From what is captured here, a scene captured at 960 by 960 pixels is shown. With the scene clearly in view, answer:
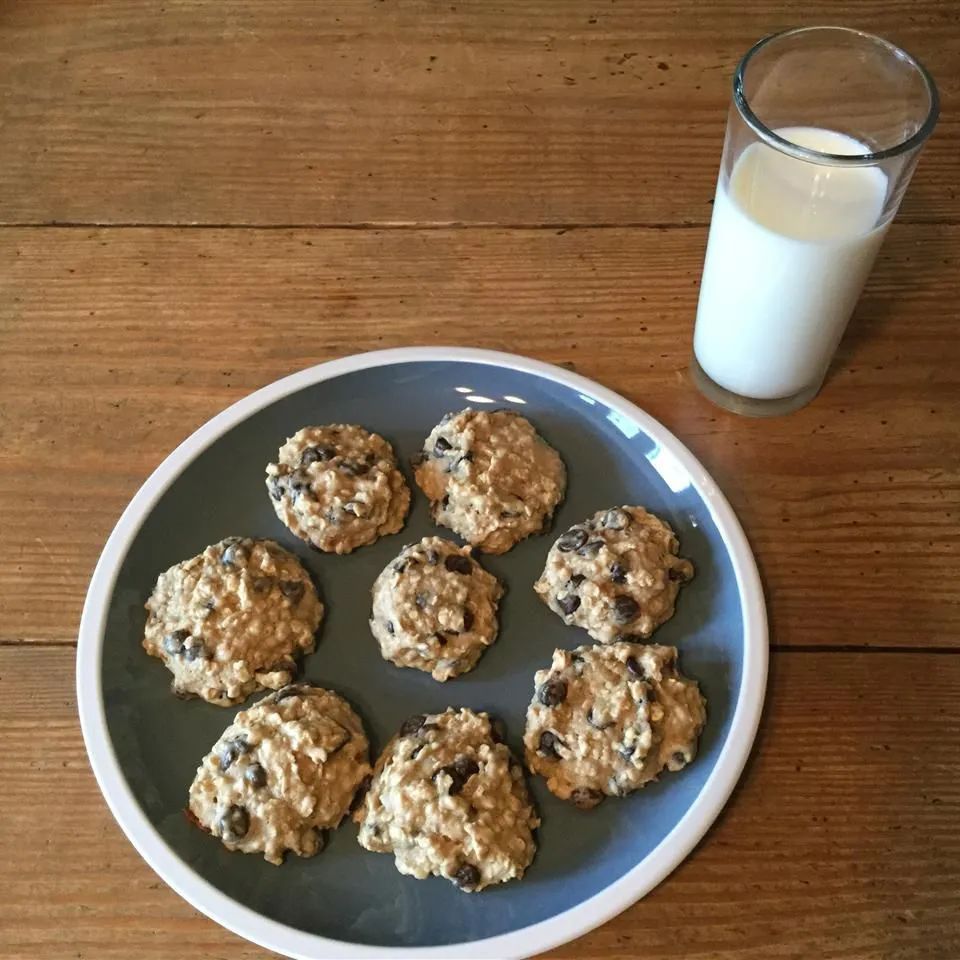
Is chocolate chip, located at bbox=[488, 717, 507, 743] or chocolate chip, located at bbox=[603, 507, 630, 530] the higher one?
chocolate chip, located at bbox=[603, 507, 630, 530]

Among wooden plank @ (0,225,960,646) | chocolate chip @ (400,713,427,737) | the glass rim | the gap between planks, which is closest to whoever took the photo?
the glass rim

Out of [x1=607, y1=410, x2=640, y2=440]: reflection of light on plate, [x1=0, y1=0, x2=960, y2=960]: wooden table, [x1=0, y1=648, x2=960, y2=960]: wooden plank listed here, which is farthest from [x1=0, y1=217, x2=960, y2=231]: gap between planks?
[x1=0, y1=648, x2=960, y2=960]: wooden plank

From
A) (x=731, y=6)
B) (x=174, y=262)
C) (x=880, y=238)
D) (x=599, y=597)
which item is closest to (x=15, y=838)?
(x=599, y=597)

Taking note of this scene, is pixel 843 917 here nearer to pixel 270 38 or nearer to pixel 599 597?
pixel 599 597

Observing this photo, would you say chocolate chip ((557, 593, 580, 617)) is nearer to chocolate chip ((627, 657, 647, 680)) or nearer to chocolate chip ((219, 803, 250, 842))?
chocolate chip ((627, 657, 647, 680))

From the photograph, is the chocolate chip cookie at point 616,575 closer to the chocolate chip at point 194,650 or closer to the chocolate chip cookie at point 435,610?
the chocolate chip cookie at point 435,610

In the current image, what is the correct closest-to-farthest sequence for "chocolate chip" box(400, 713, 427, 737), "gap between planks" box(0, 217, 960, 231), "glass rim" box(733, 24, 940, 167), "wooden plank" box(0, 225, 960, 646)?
"glass rim" box(733, 24, 940, 167) < "chocolate chip" box(400, 713, 427, 737) < "wooden plank" box(0, 225, 960, 646) < "gap between planks" box(0, 217, 960, 231)

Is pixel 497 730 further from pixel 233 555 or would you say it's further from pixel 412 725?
pixel 233 555

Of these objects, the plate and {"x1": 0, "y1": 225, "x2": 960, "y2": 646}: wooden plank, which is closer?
the plate
